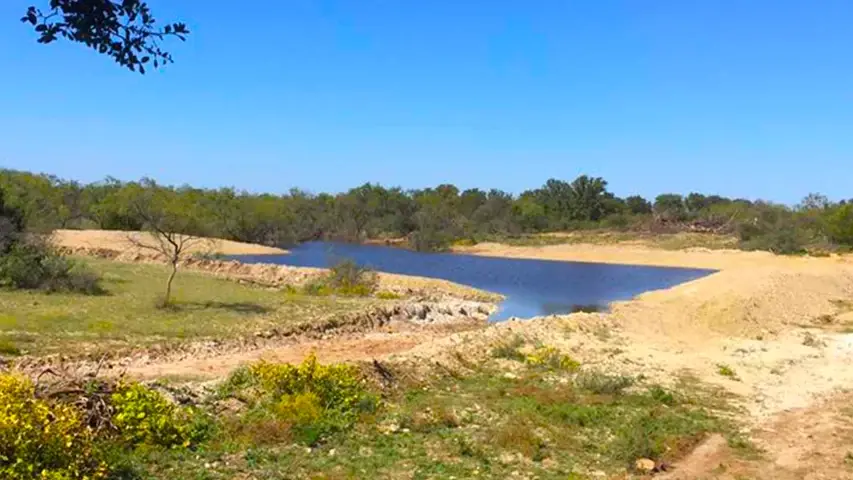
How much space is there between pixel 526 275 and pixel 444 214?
1760 inches

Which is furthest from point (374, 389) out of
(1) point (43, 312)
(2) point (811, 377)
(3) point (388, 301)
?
(3) point (388, 301)

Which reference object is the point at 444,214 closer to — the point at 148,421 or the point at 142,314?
the point at 142,314

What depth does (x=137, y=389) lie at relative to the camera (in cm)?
881

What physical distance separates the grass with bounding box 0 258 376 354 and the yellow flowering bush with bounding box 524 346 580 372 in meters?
7.71

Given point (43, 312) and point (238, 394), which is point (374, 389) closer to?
point (238, 394)

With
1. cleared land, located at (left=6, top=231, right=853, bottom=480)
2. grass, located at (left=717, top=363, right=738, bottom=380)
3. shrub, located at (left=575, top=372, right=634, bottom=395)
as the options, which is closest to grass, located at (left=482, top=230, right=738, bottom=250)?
cleared land, located at (left=6, top=231, right=853, bottom=480)

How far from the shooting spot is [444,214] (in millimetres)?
96312

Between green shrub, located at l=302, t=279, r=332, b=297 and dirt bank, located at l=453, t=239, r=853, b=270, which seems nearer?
green shrub, located at l=302, t=279, r=332, b=297

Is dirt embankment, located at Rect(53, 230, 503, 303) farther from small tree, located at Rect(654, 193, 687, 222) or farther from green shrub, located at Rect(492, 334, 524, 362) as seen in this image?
small tree, located at Rect(654, 193, 687, 222)

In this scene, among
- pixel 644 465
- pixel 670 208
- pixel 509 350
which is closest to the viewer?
pixel 644 465

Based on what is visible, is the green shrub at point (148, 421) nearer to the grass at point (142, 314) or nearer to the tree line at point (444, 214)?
the grass at point (142, 314)

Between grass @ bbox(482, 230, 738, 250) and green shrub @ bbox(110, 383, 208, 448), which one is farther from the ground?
grass @ bbox(482, 230, 738, 250)

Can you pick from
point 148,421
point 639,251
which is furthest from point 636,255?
point 148,421

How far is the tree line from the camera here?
225ft
